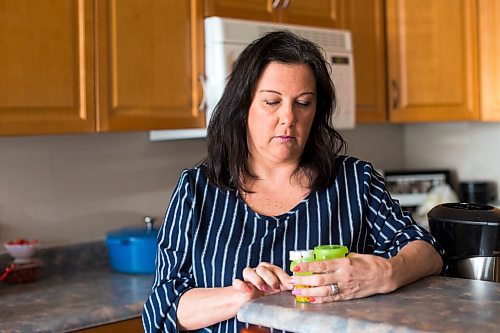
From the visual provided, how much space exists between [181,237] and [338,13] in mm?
1818

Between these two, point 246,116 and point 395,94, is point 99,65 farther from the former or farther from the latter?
point 395,94

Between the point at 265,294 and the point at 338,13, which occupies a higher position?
the point at 338,13

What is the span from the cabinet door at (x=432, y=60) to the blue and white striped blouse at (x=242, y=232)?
181 cm

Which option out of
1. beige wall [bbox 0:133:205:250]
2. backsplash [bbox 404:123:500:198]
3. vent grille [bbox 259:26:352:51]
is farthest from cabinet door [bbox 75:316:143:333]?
backsplash [bbox 404:123:500:198]

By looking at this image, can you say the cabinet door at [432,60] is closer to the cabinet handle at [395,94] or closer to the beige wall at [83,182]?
the cabinet handle at [395,94]

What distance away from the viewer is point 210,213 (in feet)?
5.44

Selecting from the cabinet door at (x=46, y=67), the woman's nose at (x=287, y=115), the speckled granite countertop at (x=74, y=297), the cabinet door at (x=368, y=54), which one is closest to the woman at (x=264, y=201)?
the woman's nose at (x=287, y=115)

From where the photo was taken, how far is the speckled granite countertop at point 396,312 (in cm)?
109

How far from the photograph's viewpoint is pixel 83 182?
283 centimetres

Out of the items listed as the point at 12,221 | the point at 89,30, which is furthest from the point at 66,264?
the point at 89,30

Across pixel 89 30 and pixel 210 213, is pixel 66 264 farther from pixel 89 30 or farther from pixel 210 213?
pixel 210 213

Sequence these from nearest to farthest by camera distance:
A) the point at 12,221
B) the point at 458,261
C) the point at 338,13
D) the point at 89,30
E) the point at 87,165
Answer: the point at 458,261
the point at 89,30
the point at 12,221
the point at 87,165
the point at 338,13

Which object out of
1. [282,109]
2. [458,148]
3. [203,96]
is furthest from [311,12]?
[282,109]

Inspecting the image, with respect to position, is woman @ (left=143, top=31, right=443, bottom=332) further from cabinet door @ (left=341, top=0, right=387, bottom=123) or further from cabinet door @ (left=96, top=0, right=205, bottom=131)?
cabinet door @ (left=341, top=0, right=387, bottom=123)
